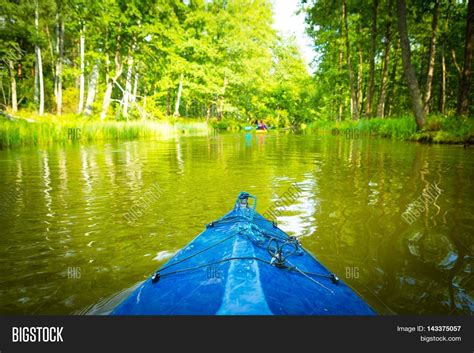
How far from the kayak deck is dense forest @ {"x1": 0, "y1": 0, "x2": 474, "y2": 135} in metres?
15.3

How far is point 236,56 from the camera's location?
119 ft

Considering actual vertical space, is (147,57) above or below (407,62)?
above

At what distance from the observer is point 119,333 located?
1908 millimetres

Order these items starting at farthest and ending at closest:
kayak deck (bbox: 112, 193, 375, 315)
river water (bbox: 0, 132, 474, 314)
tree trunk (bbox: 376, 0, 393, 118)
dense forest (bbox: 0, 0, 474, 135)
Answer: tree trunk (bbox: 376, 0, 393, 118) → dense forest (bbox: 0, 0, 474, 135) → river water (bbox: 0, 132, 474, 314) → kayak deck (bbox: 112, 193, 375, 315)

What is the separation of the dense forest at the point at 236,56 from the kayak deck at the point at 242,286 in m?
15.3

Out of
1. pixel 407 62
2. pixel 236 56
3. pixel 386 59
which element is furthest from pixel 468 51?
pixel 236 56

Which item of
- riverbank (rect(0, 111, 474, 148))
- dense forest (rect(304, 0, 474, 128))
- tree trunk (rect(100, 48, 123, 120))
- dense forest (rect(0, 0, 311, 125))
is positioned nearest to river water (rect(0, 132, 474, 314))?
riverbank (rect(0, 111, 474, 148))

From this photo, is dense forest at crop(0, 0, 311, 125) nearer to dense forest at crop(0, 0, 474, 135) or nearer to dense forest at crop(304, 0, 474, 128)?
dense forest at crop(0, 0, 474, 135)

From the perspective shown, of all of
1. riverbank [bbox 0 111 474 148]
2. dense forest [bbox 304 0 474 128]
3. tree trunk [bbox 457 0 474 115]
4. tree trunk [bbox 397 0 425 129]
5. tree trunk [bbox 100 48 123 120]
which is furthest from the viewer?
tree trunk [bbox 100 48 123 120]

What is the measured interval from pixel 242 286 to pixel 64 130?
17405 millimetres

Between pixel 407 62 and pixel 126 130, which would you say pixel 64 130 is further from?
pixel 407 62

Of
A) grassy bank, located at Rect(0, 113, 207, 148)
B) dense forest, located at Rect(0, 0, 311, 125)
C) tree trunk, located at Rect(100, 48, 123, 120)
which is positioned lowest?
grassy bank, located at Rect(0, 113, 207, 148)

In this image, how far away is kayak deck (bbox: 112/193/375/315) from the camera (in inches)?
68.6

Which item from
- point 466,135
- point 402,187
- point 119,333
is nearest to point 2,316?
point 119,333
